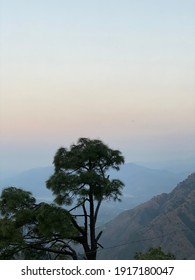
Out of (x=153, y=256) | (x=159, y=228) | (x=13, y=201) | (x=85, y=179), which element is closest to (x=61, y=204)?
(x=85, y=179)

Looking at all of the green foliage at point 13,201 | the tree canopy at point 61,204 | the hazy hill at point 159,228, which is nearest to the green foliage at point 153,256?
the tree canopy at point 61,204

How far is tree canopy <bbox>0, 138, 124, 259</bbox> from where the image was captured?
15.8 meters

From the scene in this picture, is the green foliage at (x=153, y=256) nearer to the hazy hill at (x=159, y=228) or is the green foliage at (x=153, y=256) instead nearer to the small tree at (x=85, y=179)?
the small tree at (x=85, y=179)

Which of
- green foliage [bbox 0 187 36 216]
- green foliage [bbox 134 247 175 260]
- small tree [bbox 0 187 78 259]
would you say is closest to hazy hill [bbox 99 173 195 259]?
small tree [bbox 0 187 78 259]

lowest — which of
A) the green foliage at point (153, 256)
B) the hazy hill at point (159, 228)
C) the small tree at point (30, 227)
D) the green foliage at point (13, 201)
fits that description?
the green foliage at point (153, 256)

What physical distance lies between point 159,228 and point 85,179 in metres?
133

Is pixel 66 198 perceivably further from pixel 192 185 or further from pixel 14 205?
pixel 192 185

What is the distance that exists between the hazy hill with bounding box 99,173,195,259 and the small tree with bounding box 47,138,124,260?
9488 cm

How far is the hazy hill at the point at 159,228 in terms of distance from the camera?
128 metres

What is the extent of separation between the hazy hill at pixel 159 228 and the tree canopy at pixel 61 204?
95046mm

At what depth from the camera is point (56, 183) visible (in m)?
16.7

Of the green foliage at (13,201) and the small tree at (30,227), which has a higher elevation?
the green foliage at (13,201)

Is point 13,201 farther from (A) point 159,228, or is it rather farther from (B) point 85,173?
(A) point 159,228

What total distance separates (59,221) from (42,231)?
3.23 feet
